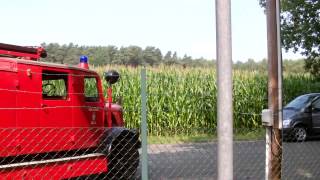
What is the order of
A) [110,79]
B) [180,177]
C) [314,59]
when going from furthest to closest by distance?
[314,59] < [180,177] < [110,79]

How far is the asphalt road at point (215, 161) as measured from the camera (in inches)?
378

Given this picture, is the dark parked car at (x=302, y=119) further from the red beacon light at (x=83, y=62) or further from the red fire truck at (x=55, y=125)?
the red beacon light at (x=83, y=62)

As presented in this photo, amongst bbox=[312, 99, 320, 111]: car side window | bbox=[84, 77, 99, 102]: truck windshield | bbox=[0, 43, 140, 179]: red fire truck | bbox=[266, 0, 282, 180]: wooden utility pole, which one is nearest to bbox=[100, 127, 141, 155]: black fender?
bbox=[0, 43, 140, 179]: red fire truck

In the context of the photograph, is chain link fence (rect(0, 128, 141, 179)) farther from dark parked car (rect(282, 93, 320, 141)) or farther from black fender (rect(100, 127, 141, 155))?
dark parked car (rect(282, 93, 320, 141))

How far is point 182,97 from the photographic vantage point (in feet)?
61.4

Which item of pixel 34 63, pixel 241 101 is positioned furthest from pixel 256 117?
pixel 34 63

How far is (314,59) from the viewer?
24328 millimetres

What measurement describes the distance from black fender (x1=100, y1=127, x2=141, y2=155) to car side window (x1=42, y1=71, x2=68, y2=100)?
1034 mm

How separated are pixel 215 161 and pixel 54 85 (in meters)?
4.89

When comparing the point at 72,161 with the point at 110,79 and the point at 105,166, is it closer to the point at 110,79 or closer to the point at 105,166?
the point at 105,166

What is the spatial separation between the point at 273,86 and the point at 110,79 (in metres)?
3.29

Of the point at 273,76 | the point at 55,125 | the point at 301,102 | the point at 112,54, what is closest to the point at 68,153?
the point at 55,125

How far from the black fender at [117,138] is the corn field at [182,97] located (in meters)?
8.68

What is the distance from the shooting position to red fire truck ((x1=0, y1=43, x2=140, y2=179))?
7004mm
